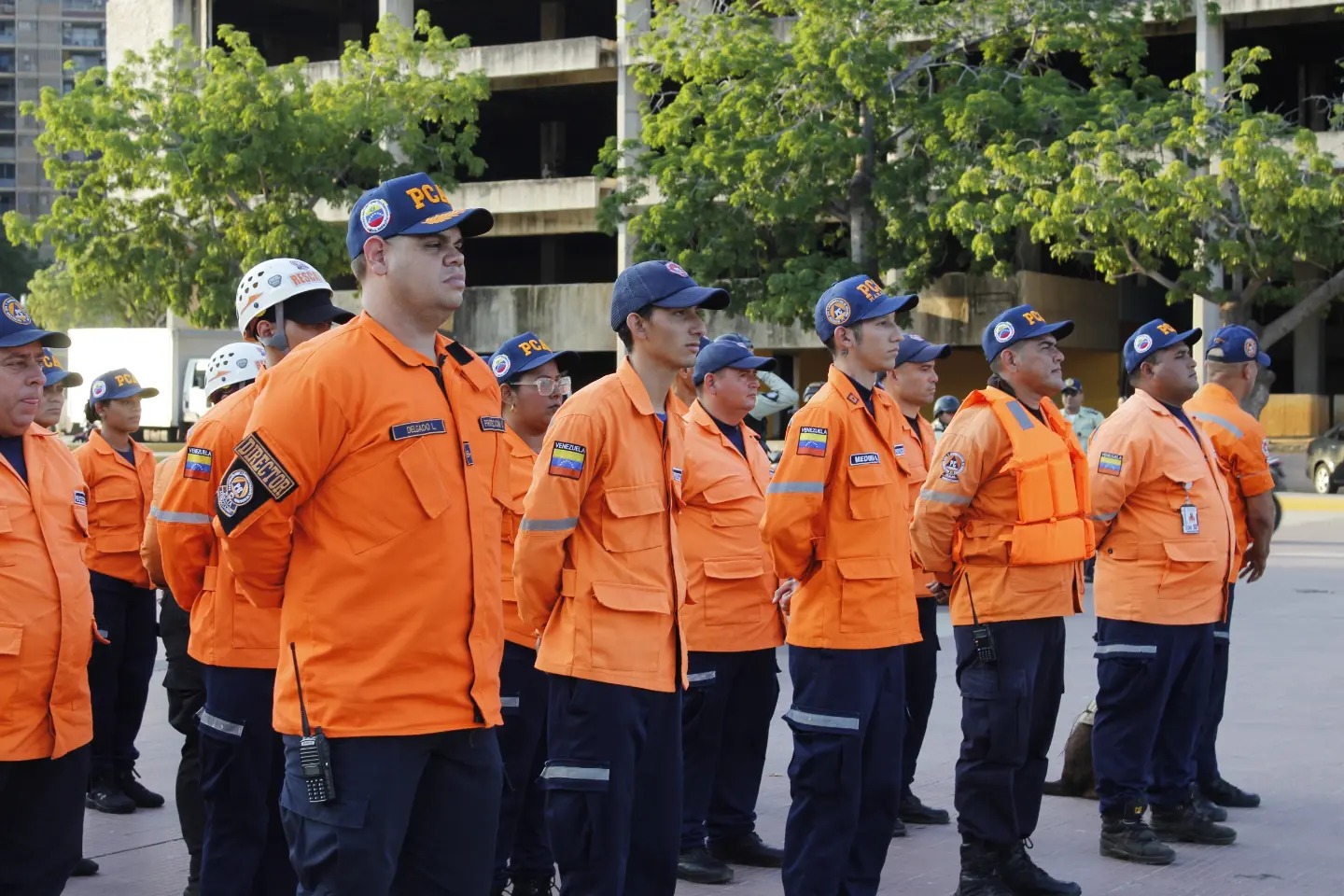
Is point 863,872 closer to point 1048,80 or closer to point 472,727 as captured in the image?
point 472,727

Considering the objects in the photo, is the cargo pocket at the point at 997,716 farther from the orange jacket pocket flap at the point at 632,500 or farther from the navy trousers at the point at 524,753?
the orange jacket pocket flap at the point at 632,500

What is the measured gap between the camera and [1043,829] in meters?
7.92

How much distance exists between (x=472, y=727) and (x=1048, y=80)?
27.9 metres

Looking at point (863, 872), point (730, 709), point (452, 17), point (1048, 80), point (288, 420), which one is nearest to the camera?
point (288, 420)

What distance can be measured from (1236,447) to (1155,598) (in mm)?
1288

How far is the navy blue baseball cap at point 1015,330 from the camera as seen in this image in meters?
6.90

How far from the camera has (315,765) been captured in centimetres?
392

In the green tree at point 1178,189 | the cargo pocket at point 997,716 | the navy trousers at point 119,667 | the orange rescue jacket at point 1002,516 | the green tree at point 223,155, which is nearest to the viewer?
the cargo pocket at point 997,716

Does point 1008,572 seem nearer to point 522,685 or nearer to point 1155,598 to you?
point 1155,598

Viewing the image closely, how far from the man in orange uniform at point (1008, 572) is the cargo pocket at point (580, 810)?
78.3 inches

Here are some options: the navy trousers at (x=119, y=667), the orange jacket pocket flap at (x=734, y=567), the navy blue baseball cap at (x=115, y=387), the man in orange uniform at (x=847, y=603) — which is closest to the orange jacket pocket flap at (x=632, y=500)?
the man in orange uniform at (x=847, y=603)

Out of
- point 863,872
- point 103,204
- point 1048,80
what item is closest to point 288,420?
point 863,872

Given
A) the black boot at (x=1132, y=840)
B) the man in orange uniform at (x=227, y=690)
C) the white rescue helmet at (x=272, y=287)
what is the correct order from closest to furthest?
the man in orange uniform at (x=227, y=690) → the white rescue helmet at (x=272, y=287) → the black boot at (x=1132, y=840)

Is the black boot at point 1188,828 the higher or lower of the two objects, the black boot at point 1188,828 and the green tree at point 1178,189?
the lower
